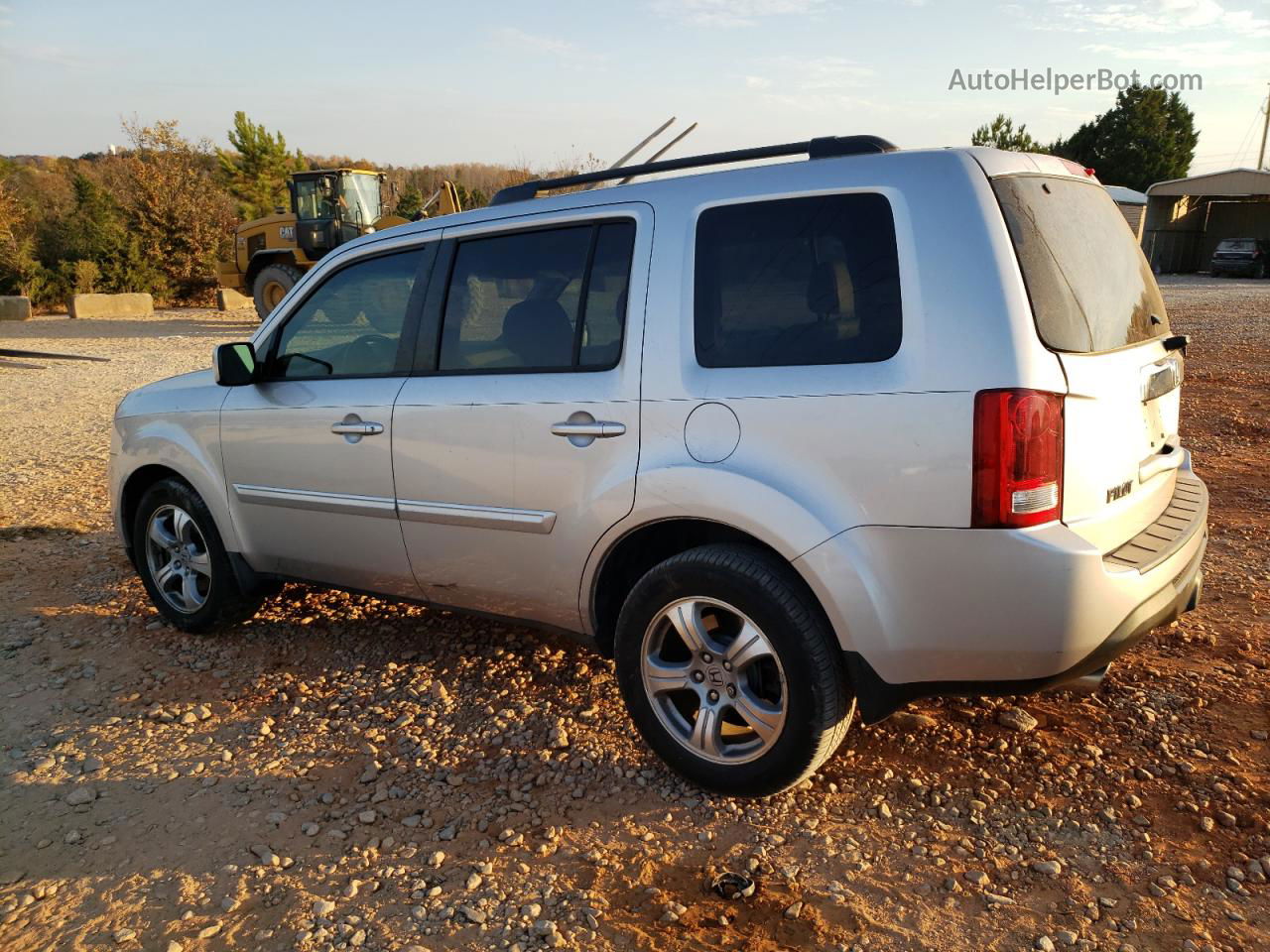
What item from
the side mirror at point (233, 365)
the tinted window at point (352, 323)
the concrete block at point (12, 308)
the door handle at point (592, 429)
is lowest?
the concrete block at point (12, 308)

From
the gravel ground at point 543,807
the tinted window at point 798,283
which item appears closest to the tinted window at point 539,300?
the tinted window at point 798,283

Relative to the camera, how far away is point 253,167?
4522cm

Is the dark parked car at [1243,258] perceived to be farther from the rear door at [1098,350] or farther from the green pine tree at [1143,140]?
the rear door at [1098,350]

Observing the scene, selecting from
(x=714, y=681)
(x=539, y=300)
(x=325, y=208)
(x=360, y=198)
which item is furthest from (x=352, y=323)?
(x=360, y=198)

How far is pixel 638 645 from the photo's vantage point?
3107mm

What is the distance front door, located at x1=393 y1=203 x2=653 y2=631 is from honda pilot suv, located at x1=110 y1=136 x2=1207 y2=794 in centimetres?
1

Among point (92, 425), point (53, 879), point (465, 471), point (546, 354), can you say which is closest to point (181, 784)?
point (53, 879)

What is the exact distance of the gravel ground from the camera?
2.51 meters

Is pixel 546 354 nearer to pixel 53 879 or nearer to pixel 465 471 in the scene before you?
pixel 465 471

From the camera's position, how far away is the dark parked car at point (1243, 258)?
34.5 m

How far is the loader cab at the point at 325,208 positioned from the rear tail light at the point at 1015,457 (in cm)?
1909

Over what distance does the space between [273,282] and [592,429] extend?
19.5 metres

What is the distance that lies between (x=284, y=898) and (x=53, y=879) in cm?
72

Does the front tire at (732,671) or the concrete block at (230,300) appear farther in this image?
the concrete block at (230,300)
